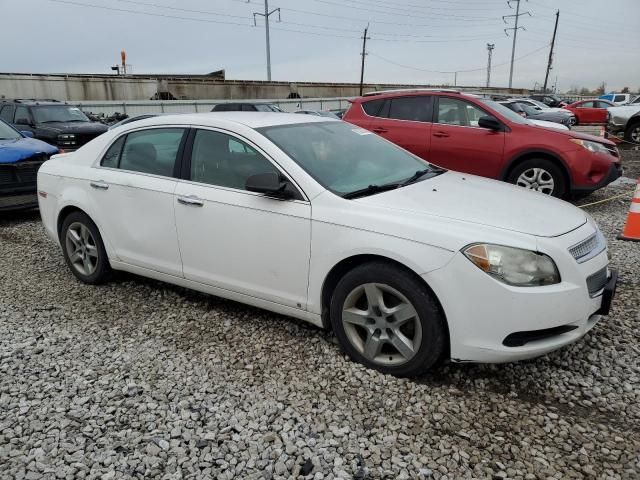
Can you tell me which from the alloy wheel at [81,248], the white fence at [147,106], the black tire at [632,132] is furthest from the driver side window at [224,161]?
the white fence at [147,106]

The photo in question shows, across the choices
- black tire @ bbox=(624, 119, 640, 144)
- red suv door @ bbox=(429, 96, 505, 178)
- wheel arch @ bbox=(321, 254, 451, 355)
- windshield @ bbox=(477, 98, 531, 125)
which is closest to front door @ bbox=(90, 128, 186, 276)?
wheel arch @ bbox=(321, 254, 451, 355)

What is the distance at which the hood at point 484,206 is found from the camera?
9.43 ft

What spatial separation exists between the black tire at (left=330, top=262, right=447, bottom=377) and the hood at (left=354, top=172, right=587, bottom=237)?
1.16 ft

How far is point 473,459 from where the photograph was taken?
2391mm

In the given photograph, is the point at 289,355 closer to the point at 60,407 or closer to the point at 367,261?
the point at 367,261

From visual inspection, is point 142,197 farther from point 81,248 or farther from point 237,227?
point 81,248

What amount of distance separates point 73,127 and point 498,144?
1083 centimetres

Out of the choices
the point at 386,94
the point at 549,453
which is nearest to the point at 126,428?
the point at 549,453

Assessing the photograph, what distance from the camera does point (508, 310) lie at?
265cm

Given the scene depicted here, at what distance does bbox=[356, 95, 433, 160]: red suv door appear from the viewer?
25.2 feet

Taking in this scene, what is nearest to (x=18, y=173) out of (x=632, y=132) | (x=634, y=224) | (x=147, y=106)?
(x=634, y=224)

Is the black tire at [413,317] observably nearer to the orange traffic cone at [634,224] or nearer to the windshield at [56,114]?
the orange traffic cone at [634,224]

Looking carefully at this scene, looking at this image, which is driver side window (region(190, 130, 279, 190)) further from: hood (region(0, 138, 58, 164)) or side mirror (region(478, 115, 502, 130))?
hood (region(0, 138, 58, 164))

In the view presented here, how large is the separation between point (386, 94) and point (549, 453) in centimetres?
664
